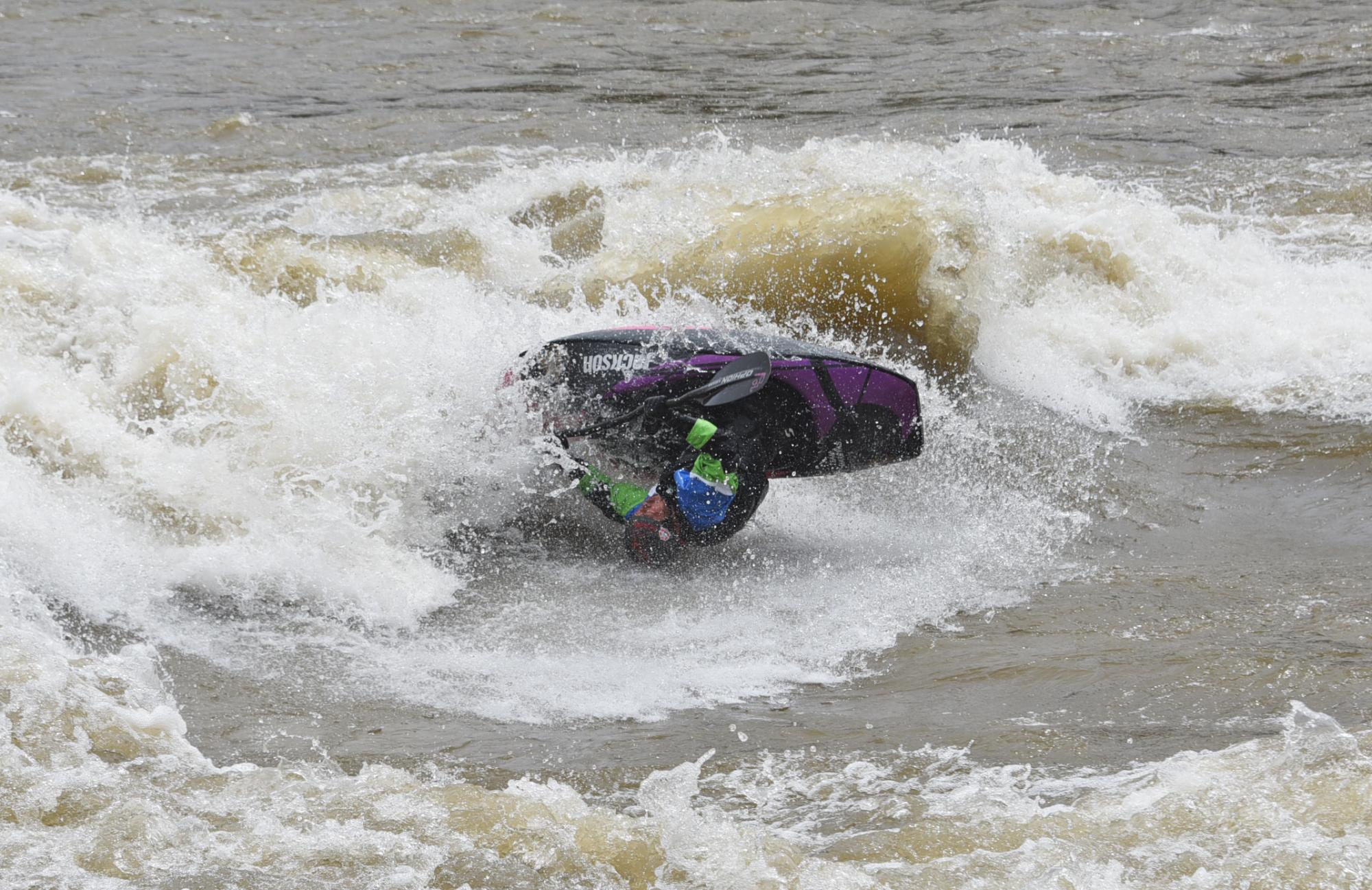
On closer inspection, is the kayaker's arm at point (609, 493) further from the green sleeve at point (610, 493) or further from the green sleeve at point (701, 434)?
the green sleeve at point (701, 434)

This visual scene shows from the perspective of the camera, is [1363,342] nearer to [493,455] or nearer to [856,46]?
[493,455]

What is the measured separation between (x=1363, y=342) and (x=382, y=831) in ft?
20.7

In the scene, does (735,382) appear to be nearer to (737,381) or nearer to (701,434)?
(737,381)

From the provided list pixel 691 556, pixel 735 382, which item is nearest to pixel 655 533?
pixel 691 556

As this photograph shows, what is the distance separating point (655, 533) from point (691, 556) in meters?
0.26

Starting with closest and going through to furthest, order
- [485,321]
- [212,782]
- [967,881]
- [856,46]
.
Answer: [967,881] → [212,782] → [485,321] → [856,46]

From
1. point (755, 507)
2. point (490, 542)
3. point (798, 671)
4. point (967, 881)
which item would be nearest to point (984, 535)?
point (755, 507)

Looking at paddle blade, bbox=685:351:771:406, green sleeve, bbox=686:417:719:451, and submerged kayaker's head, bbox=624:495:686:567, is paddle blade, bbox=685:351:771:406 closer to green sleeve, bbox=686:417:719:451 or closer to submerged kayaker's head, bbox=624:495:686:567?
green sleeve, bbox=686:417:719:451

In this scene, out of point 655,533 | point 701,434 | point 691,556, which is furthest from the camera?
point 691,556

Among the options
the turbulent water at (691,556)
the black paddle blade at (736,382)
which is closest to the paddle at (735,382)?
the black paddle blade at (736,382)

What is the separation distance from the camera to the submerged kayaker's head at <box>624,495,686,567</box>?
17.2 ft

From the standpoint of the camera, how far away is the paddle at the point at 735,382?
5.19 m

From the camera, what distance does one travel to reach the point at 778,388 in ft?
17.5

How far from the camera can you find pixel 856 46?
16.7m
